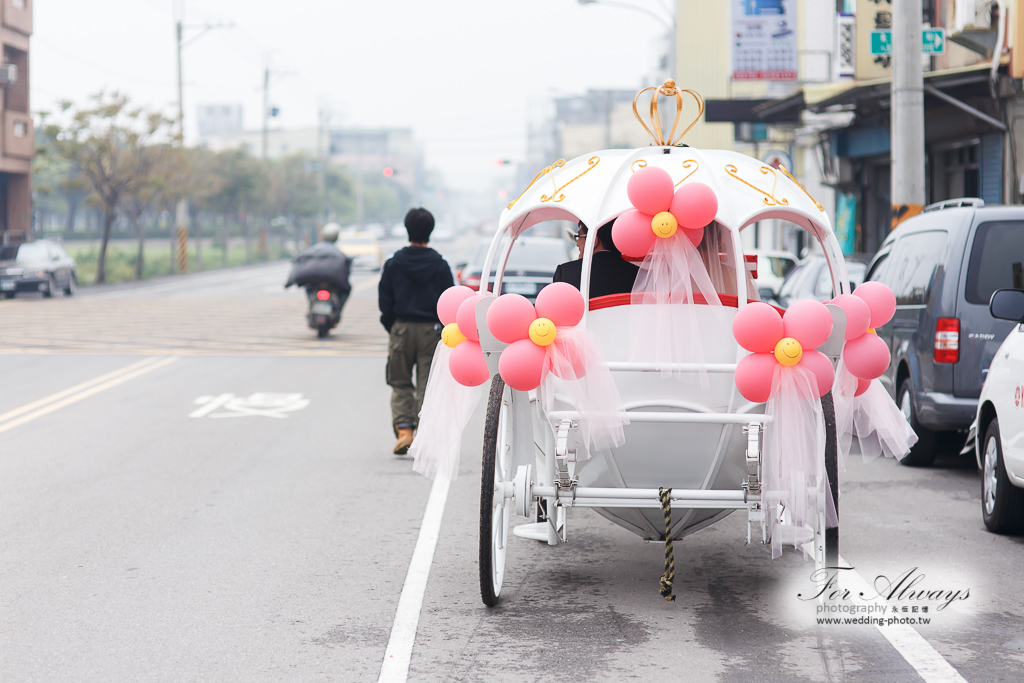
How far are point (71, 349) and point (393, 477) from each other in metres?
11.3

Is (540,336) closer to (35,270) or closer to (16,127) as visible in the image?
(35,270)

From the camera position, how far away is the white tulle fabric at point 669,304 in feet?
18.0

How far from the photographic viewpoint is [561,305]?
530 cm

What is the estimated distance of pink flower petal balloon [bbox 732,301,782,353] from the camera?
5203mm

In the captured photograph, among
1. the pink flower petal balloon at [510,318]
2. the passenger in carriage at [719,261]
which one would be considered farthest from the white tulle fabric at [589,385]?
the passenger in carriage at [719,261]

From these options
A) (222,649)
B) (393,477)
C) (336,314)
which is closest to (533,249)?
(336,314)

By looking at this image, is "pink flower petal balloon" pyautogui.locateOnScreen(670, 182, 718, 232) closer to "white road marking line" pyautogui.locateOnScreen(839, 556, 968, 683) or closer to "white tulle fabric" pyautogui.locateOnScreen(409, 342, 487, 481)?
"white tulle fabric" pyautogui.locateOnScreen(409, 342, 487, 481)

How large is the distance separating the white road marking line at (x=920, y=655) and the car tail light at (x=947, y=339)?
3790mm

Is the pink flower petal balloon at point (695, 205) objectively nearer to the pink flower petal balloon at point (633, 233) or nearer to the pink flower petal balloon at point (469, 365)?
the pink flower petal balloon at point (633, 233)

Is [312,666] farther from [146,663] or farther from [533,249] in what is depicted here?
[533,249]

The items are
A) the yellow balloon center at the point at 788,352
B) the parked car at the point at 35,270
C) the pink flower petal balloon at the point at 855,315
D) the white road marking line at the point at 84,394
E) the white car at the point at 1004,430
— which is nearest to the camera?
the yellow balloon center at the point at 788,352

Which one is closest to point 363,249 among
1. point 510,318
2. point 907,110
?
point 907,110

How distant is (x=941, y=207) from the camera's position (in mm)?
9789

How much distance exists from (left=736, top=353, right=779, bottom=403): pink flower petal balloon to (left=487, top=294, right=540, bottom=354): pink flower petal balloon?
0.93 m
